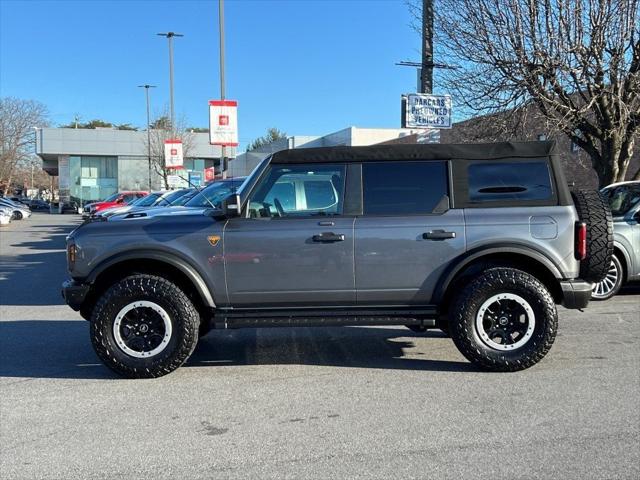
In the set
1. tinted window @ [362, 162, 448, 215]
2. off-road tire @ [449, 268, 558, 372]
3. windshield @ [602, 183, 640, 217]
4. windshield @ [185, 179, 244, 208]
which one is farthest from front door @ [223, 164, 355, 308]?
windshield @ [602, 183, 640, 217]

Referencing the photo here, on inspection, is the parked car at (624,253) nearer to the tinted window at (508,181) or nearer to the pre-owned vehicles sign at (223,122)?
the tinted window at (508,181)

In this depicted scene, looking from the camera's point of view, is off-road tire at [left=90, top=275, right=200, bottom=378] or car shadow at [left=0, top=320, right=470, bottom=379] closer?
off-road tire at [left=90, top=275, right=200, bottom=378]

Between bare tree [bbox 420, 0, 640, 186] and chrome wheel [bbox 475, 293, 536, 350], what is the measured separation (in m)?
7.10

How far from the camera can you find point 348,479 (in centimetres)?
348

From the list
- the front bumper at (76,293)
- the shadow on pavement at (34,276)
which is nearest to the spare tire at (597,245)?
the front bumper at (76,293)

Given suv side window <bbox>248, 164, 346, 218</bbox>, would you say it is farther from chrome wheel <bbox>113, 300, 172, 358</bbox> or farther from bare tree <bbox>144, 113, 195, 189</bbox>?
bare tree <bbox>144, 113, 195, 189</bbox>

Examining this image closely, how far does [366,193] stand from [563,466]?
2.83m

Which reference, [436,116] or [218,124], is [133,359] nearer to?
[436,116]

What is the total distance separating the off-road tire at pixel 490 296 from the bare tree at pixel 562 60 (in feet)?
23.2

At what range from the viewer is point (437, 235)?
5312 millimetres

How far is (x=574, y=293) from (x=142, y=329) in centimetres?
401

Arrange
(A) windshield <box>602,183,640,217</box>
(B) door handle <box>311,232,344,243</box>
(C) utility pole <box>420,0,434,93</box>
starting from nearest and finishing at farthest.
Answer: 1. (B) door handle <box>311,232,344,243</box>
2. (A) windshield <box>602,183,640,217</box>
3. (C) utility pole <box>420,0,434,93</box>

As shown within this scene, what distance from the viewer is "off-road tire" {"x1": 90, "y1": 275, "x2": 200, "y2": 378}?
5.32m

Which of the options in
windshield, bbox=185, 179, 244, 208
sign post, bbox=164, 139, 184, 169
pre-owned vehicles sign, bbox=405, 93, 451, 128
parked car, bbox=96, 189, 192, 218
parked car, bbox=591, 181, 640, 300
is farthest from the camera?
sign post, bbox=164, 139, 184, 169
